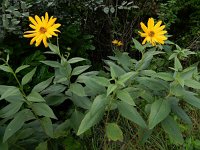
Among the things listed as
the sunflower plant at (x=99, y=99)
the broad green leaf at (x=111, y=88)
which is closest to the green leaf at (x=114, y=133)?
the sunflower plant at (x=99, y=99)

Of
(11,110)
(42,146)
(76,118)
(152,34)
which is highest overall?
(152,34)

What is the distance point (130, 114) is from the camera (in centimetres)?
171

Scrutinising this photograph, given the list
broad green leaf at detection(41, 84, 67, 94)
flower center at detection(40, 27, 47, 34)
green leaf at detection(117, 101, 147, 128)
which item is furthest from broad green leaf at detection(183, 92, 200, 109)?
flower center at detection(40, 27, 47, 34)

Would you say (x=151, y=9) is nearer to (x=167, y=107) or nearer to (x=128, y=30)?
(x=128, y=30)

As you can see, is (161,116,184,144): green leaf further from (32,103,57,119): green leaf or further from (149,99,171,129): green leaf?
(32,103,57,119): green leaf

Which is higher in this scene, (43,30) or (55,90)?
(43,30)

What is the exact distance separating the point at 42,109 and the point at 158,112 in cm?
53

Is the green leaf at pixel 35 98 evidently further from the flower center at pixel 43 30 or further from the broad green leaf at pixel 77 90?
the flower center at pixel 43 30

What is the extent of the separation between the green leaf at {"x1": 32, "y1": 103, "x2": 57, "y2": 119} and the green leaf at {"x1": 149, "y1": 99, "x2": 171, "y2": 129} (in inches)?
17.4

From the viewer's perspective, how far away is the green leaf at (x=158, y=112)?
66.5 inches

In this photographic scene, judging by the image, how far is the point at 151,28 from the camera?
6.44 ft

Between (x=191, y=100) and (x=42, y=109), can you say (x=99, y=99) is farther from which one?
(x=191, y=100)

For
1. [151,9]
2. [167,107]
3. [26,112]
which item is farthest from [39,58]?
[151,9]

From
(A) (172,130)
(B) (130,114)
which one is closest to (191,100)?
(A) (172,130)
